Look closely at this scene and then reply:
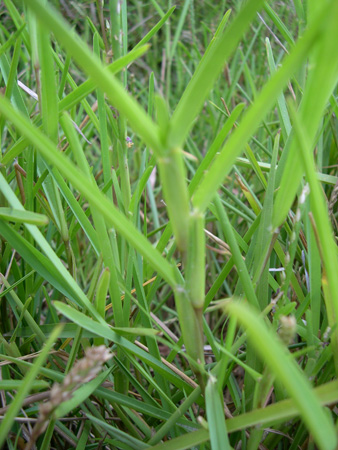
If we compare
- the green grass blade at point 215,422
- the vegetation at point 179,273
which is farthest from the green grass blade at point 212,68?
the green grass blade at point 215,422

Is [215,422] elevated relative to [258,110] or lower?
lower

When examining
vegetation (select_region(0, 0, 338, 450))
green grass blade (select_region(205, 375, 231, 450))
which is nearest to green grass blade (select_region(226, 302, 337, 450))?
vegetation (select_region(0, 0, 338, 450))

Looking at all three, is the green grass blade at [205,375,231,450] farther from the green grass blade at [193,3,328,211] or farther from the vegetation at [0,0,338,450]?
the green grass blade at [193,3,328,211]

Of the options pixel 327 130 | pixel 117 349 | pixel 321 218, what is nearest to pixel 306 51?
pixel 321 218

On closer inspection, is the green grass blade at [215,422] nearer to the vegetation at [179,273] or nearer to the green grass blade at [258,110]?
the vegetation at [179,273]

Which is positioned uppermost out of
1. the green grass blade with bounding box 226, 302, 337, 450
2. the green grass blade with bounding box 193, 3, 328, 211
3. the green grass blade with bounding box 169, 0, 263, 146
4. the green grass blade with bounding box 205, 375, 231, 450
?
the green grass blade with bounding box 169, 0, 263, 146

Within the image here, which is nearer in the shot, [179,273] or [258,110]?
[258,110]

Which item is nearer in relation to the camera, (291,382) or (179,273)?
(291,382)

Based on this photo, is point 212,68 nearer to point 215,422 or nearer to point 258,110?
point 258,110

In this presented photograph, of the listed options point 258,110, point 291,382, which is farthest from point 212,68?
point 291,382

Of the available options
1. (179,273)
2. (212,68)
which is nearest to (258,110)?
(212,68)

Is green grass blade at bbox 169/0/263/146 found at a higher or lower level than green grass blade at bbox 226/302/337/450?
higher

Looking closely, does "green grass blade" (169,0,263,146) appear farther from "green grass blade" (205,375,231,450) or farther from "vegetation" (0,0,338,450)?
"green grass blade" (205,375,231,450)
